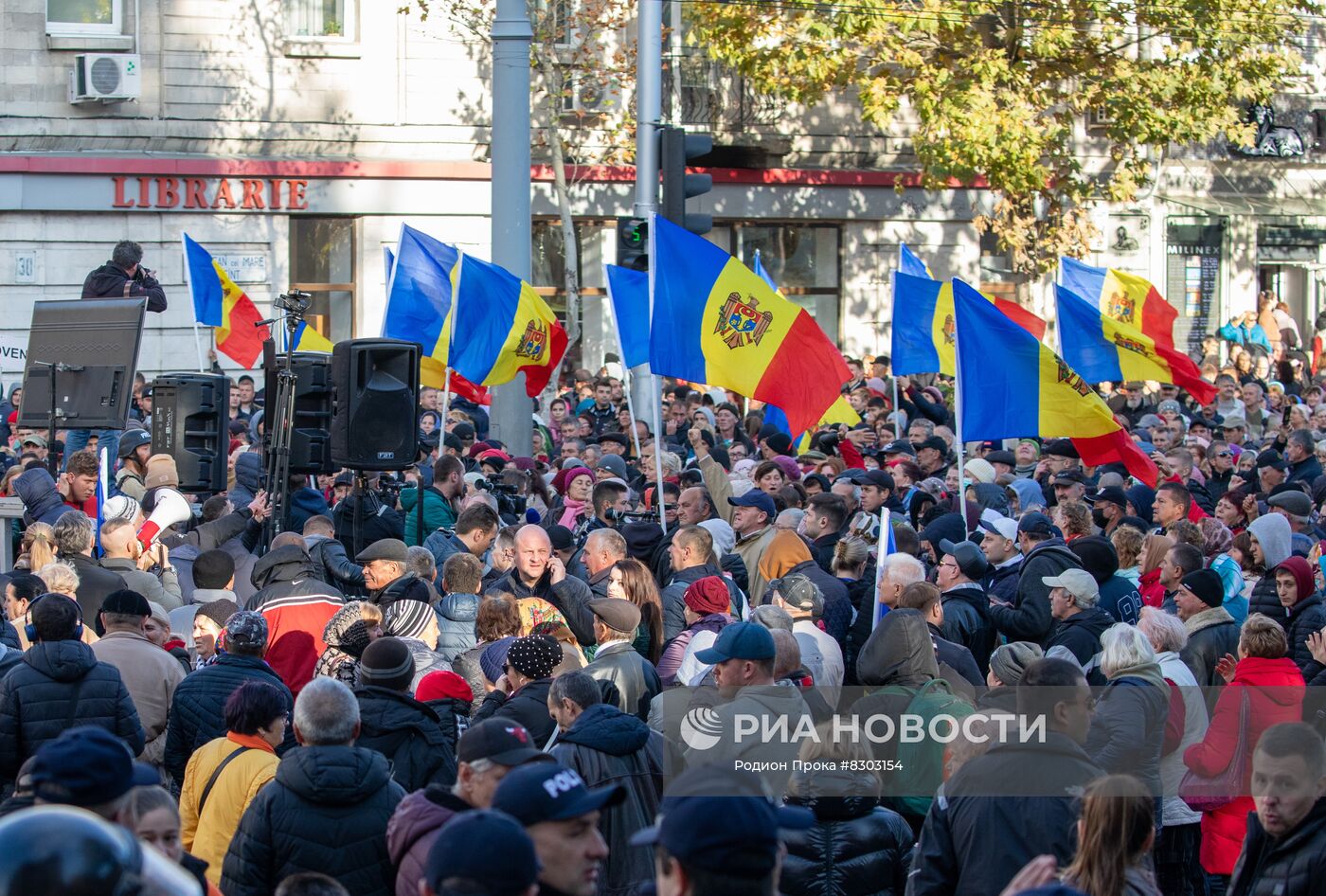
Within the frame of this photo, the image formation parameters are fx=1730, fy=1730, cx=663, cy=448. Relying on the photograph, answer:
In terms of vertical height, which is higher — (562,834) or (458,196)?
(458,196)

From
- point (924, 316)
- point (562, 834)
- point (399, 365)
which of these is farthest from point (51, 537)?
point (924, 316)

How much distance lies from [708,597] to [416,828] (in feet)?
9.97

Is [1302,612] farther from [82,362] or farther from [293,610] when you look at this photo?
[82,362]

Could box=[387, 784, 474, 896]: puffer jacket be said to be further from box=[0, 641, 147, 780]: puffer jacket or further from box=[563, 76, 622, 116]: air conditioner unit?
box=[563, 76, 622, 116]: air conditioner unit

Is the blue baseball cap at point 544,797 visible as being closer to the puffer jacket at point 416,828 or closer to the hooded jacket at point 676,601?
the puffer jacket at point 416,828

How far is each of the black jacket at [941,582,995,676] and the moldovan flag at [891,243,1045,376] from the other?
6.94 metres

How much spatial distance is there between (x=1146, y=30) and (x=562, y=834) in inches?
1048

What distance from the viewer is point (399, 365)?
1130 centimetres

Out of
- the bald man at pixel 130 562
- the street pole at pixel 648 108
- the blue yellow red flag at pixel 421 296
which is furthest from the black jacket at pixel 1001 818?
the blue yellow red flag at pixel 421 296

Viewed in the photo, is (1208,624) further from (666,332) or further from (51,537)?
(51,537)

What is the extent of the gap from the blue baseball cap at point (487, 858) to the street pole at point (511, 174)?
1186 cm

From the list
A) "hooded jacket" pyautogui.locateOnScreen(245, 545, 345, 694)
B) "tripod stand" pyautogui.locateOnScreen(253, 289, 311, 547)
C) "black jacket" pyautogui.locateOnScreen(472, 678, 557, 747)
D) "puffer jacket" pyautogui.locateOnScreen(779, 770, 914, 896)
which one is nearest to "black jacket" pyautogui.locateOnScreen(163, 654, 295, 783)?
"hooded jacket" pyautogui.locateOnScreen(245, 545, 345, 694)

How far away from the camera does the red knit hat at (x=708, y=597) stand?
7.70 m

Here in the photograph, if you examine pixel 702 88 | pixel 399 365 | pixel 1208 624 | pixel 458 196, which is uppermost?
pixel 702 88
